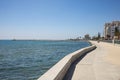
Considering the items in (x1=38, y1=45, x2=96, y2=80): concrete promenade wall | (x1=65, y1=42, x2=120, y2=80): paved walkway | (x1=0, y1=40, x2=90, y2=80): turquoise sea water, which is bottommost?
(x1=0, y1=40, x2=90, y2=80): turquoise sea water

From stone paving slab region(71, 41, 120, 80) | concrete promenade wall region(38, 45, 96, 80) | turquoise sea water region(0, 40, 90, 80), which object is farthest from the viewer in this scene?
turquoise sea water region(0, 40, 90, 80)

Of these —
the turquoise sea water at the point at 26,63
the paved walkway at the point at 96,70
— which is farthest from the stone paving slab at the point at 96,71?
the turquoise sea water at the point at 26,63

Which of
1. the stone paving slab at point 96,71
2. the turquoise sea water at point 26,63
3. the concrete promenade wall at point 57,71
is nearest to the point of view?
the concrete promenade wall at point 57,71

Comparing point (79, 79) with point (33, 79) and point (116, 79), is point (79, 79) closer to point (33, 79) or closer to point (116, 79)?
point (116, 79)

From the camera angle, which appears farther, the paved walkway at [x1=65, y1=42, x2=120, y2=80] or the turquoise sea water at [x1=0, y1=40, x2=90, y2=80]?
the turquoise sea water at [x1=0, y1=40, x2=90, y2=80]

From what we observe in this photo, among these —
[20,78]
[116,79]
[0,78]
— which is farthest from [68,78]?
[0,78]

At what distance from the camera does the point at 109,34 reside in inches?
7485

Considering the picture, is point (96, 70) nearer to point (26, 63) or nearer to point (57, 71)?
point (57, 71)

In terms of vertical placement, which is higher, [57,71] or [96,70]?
[57,71]

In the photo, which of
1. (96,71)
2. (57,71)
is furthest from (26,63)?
(57,71)

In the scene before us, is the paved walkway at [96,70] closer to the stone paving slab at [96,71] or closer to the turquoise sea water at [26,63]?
the stone paving slab at [96,71]

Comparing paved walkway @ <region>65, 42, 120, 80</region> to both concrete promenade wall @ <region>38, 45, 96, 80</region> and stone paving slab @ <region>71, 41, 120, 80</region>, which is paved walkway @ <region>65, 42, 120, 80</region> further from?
concrete promenade wall @ <region>38, 45, 96, 80</region>

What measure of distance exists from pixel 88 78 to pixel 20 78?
597 centimetres

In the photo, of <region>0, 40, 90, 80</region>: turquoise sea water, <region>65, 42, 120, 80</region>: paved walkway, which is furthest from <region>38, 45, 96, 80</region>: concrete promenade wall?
<region>0, 40, 90, 80</region>: turquoise sea water
